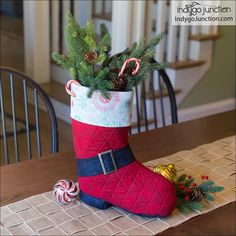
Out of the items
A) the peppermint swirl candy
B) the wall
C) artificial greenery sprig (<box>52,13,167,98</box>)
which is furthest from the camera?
the wall

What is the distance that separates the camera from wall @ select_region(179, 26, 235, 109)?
11.7 feet

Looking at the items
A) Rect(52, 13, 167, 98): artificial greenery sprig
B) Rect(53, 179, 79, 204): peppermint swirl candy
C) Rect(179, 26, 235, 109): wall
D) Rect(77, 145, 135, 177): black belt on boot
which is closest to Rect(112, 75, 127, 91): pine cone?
Rect(52, 13, 167, 98): artificial greenery sprig

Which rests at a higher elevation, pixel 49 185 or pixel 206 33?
pixel 206 33

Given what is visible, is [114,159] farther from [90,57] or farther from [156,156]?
[156,156]

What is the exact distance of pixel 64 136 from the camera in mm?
3438

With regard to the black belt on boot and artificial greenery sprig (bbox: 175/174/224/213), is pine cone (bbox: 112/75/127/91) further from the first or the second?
artificial greenery sprig (bbox: 175/174/224/213)

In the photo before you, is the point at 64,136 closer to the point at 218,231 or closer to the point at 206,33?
the point at 206,33

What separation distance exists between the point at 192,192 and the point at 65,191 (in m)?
0.31

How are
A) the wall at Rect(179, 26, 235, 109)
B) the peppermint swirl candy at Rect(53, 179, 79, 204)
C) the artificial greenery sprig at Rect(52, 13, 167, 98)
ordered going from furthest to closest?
the wall at Rect(179, 26, 235, 109) → the peppermint swirl candy at Rect(53, 179, 79, 204) → the artificial greenery sprig at Rect(52, 13, 167, 98)

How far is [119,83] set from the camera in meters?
1.06

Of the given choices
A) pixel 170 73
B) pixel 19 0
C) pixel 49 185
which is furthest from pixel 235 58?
pixel 49 185

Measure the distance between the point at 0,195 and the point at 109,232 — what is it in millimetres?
315

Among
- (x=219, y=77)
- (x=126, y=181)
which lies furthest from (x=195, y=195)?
(x=219, y=77)

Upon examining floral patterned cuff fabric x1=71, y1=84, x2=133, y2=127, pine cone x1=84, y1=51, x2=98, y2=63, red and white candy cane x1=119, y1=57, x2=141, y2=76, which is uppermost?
pine cone x1=84, y1=51, x2=98, y2=63
